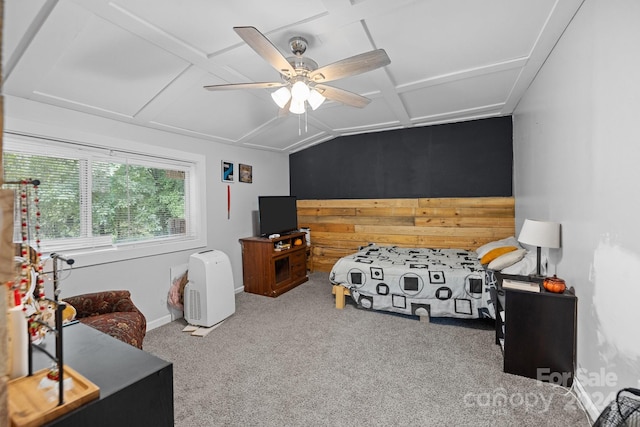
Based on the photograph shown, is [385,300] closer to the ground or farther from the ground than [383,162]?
closer to the ground

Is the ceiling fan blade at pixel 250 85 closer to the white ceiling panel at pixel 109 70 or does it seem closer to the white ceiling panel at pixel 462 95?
the white ceiling panel at pixel 109 70

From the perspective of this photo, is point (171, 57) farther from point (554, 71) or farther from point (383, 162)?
point (383, 162)

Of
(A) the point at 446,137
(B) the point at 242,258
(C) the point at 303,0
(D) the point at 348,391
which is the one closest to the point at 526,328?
(D) the point at 348,391

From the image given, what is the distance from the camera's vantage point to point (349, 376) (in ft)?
7.61

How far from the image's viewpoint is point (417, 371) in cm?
238

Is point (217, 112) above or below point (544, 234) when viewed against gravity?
above

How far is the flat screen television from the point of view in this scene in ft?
14.6

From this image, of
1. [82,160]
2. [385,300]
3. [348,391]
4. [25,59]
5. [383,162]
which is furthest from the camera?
[383,162]

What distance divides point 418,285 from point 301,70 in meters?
2.48

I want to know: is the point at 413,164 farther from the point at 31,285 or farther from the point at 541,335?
the point at 31,285

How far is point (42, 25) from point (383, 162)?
4217mm

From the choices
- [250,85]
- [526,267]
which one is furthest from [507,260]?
[250,85]

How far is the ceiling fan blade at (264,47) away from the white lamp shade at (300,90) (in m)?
0.11


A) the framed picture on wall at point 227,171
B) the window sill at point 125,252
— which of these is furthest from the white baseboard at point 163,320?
the framed picture on wall at point 227,171
